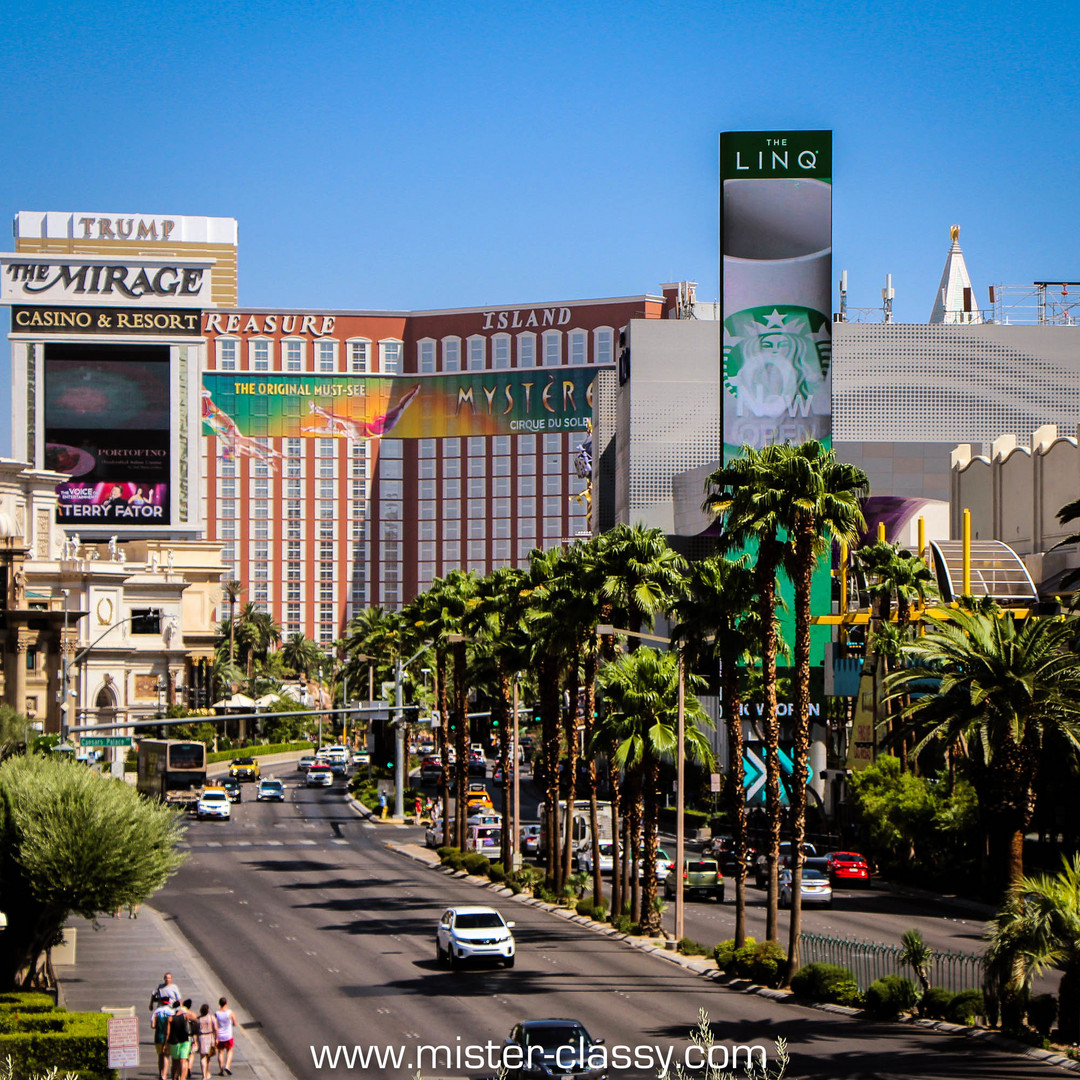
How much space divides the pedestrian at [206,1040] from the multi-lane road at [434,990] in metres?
1.64

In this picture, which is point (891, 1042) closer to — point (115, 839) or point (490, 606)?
point (115, 839)

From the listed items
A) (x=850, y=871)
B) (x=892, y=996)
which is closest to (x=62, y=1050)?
(x=892, y=996)

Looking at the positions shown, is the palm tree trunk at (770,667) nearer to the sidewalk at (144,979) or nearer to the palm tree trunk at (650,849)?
the palm tree trunk at (650,849)

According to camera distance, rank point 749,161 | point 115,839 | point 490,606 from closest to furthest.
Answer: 1. point 115,839
2. point 490,606
3. point 749,161

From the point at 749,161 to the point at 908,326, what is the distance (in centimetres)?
A: 3463

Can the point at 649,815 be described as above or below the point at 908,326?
below

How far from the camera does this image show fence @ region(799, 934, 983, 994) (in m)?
36.0

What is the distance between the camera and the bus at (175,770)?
9806 cm

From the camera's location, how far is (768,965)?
3947cm

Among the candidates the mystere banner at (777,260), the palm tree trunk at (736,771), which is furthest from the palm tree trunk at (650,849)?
the mystere banner at (777,260)

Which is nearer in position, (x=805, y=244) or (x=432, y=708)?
(x=805, y=244)

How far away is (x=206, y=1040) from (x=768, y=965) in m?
14.9

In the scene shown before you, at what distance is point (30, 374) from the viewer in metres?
167

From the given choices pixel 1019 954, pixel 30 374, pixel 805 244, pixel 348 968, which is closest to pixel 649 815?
pixel 348 968
